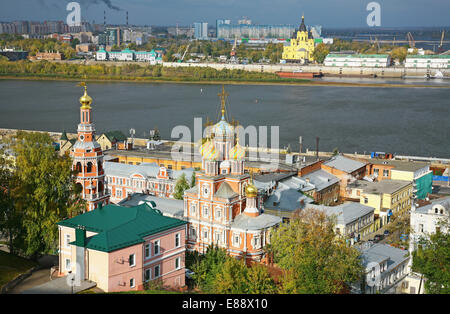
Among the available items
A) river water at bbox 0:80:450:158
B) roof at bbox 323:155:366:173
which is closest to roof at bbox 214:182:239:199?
roof at bbox 323:155:366:173

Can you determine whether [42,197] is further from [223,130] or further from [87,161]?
[223,130]

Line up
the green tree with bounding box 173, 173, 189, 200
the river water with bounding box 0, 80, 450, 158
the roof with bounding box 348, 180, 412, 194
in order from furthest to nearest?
the river water with bounding box 0, 80, 450, 158 < the roof with bounding box 348, 180, 412, 194 < the green tree with bounding box 173, 173, 189, 200

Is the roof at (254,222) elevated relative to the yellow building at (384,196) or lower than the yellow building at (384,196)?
elevated

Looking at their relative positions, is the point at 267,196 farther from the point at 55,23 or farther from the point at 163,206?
the point at 55,23

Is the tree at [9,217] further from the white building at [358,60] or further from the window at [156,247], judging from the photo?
the white building at [358,60]

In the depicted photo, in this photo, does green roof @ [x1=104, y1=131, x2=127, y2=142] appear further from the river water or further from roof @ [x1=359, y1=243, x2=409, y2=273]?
roof @ [x1=359, y1=243, x2=409, y2=273]

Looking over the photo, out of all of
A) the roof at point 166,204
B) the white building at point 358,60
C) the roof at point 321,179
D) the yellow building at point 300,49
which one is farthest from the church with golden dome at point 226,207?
the yellow building at point 300,49
